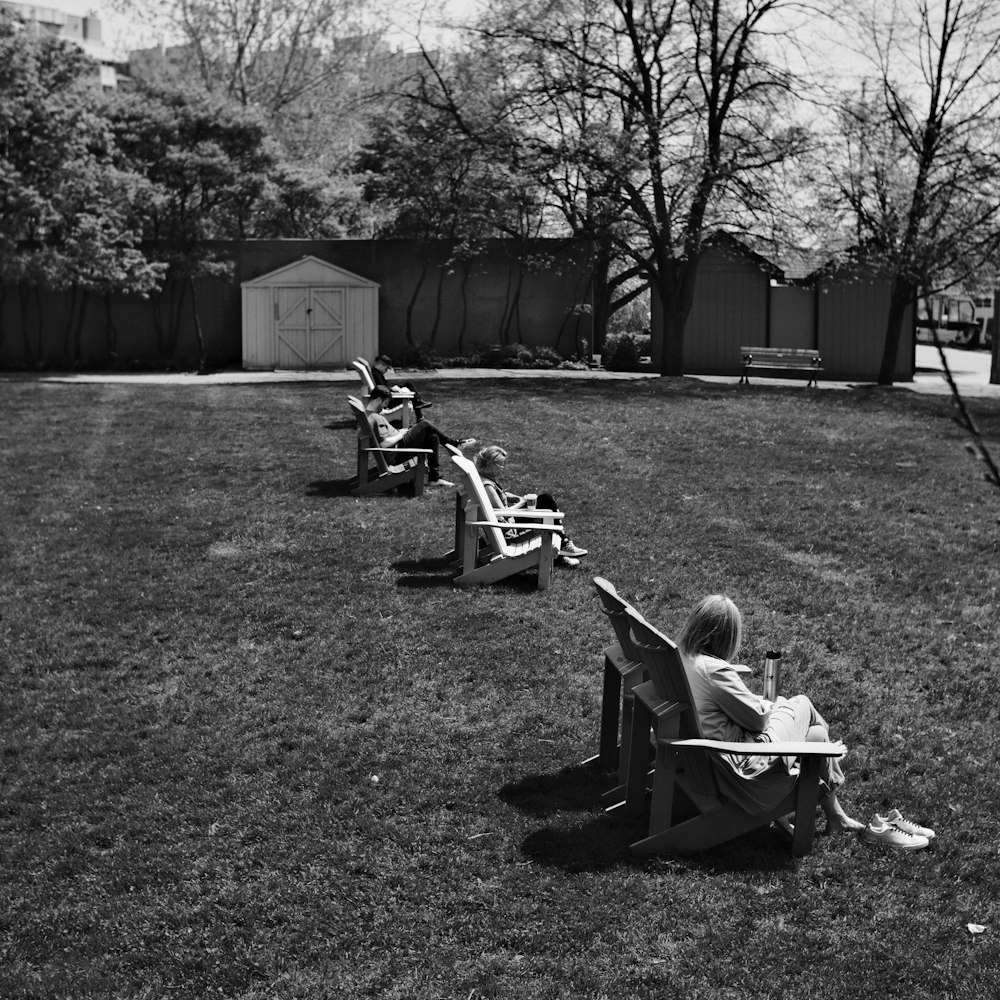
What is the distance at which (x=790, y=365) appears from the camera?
90.8 feet

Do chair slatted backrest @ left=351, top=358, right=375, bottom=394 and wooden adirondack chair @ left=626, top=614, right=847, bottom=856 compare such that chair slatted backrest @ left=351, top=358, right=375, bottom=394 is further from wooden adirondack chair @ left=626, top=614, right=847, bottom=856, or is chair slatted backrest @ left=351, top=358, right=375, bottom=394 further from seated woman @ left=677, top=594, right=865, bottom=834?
wooden adirondack chair @ left=626, top=614, right=847, bottom=856

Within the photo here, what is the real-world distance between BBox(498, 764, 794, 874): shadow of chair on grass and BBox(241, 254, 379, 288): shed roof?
80.9 feet

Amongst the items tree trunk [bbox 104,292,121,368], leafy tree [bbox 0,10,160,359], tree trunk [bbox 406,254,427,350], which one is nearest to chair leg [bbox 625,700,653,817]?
leafy tree [bbox 0,10,160,359]

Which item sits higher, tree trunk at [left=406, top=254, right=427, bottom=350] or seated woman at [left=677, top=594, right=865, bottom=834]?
tree trunk at [left=406, top=254, right=427, bottom=350]

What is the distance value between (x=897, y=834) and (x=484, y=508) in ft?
15.6

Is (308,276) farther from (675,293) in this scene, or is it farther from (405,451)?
(405,451)

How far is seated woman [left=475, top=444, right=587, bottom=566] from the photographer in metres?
10.5

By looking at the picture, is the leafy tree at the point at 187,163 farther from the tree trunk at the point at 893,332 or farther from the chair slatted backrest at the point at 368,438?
the chair slatted backrest at the point at 368,438

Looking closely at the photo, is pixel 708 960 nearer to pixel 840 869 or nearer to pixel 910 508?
pixel 840 869

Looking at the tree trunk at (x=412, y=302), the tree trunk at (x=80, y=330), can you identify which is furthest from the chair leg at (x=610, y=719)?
the tree trunk at (x=80, y=330)

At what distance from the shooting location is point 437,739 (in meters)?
7.03

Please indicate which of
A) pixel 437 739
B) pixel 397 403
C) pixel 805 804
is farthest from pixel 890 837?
pixel 397 403

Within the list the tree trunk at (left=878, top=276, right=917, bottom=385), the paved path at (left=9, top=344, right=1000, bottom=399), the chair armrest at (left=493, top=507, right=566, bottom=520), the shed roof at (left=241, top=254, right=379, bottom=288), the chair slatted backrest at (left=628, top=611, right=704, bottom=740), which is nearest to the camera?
the chair slatted backrest at (left=628, top=611, right=704, bottom=740)

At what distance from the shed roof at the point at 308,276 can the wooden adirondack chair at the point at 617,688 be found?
2415 cm
